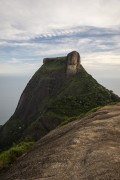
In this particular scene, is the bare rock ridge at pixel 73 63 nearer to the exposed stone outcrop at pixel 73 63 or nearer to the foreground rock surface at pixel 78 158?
the exposed stone outcrop at pixel 73 63

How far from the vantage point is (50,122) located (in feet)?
373

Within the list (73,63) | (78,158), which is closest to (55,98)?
(73,63)

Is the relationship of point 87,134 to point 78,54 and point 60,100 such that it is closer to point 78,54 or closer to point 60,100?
point 60,100

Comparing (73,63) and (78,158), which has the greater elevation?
(73,63)

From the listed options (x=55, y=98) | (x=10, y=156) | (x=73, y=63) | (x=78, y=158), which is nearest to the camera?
(x=78, y=158)

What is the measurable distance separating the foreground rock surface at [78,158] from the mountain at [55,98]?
79.4m

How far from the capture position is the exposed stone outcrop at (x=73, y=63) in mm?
172837

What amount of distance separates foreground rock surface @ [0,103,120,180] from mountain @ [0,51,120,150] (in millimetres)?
79375

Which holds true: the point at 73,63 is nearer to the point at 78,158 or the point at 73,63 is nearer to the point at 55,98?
the point at 55,98

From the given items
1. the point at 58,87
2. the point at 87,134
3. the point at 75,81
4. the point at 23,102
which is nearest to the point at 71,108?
the point at 75,81

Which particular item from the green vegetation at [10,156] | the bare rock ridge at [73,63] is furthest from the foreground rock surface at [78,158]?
the bare rock ridge at [73,63]

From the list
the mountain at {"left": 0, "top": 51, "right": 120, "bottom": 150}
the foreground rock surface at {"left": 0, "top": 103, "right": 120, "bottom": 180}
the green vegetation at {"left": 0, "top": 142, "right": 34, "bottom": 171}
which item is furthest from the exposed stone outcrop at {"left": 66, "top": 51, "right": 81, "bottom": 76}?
the foreground rock surface at {"left": 0, "top": 103, "right": 120, "bottom": 180}

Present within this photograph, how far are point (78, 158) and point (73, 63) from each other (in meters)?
154

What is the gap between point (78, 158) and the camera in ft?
71.1
